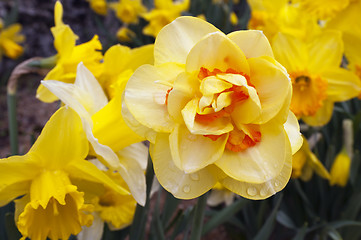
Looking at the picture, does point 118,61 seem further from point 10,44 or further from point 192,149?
point 10,44

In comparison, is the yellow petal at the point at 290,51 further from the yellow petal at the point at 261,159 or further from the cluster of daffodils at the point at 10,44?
the cluster of daffodils at the point at 10,44

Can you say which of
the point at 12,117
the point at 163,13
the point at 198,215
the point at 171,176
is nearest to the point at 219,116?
the point at 171,176

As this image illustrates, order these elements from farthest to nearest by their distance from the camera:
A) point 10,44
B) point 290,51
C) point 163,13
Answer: point 10,44, point 163,13, point 290,51

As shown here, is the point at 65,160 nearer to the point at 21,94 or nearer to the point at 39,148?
the point at 39,148

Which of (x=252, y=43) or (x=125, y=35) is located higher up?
(x=252, y=43)

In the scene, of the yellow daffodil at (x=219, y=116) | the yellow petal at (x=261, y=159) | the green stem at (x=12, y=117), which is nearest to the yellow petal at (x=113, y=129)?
the yellow daffodil at (x=219, y=116)
